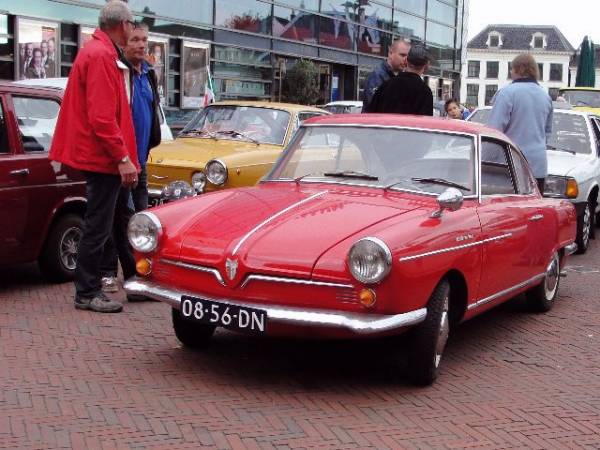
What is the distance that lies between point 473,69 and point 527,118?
10208 centimetres

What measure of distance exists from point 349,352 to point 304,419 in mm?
1275

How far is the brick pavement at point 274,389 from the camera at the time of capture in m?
4.09

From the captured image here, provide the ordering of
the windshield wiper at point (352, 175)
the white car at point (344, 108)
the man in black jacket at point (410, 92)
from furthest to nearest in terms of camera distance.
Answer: the white car at point (344, 108) < the man in black jacket at point (410, 92) < the windshield wiper at point (352, 175)

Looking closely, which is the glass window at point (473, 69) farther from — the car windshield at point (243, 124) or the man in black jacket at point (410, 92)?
the man in black jacket at point (410, 92)

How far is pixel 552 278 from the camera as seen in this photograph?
708 centimetres

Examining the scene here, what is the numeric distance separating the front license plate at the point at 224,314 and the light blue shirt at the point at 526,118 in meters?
4.70

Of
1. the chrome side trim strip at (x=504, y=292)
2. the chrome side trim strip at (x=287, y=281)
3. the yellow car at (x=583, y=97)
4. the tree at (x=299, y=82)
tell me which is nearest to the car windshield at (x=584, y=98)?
the yellow car at (x=583, y=97)

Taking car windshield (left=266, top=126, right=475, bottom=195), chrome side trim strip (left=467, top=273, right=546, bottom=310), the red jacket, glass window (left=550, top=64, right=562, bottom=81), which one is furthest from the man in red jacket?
glass window (left=550, top=64, right=562, bottom=81)

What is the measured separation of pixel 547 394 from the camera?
4926 mm

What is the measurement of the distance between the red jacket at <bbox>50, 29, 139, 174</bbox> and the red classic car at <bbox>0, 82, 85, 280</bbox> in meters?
0.62

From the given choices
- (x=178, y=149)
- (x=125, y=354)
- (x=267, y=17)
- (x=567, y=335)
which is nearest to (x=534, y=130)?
(x=567, y=335)

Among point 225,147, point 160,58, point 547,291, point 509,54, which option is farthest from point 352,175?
point 509,54

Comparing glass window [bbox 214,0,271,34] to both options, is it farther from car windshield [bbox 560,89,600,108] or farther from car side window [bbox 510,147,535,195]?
car side window [bbox 510,147,535,195]

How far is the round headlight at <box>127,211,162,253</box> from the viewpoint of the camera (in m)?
4.99
